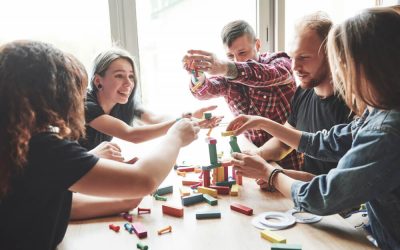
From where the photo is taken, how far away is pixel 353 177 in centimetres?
83

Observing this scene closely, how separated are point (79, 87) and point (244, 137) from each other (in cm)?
112

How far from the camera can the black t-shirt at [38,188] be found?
74cm

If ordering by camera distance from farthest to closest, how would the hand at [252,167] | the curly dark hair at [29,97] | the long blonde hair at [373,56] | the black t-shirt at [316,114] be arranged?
the black t-shirt at [316,114] → the hand at [252,167] → the long blonde hair at [373,56] → the curly dark hair at [29,97]

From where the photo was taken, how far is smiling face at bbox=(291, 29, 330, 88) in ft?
4.57

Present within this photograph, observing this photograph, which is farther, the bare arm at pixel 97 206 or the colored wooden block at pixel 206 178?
the colored wooden block at pixel 206 178

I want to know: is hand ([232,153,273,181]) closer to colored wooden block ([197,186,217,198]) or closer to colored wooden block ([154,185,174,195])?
colored wooden block ([197,186,217,198])

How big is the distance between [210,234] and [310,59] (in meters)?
0.82

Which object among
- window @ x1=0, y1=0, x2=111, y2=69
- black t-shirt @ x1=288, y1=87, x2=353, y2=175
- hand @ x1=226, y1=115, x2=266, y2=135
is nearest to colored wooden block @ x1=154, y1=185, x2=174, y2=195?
hand @ x1=226, y1=115, x2=266, y2=135

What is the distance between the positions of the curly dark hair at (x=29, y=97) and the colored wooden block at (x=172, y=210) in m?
0.33

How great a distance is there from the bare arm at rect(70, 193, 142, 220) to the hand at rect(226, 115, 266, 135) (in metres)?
0.52

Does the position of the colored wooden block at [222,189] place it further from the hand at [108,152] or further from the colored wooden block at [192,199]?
the hand at [108,152]

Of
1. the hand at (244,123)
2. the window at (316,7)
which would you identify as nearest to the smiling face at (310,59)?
the hand at (244,123)

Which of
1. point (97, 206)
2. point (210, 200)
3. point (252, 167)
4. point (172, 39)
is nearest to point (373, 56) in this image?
point (252, 167)

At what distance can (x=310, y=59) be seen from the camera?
140cm
